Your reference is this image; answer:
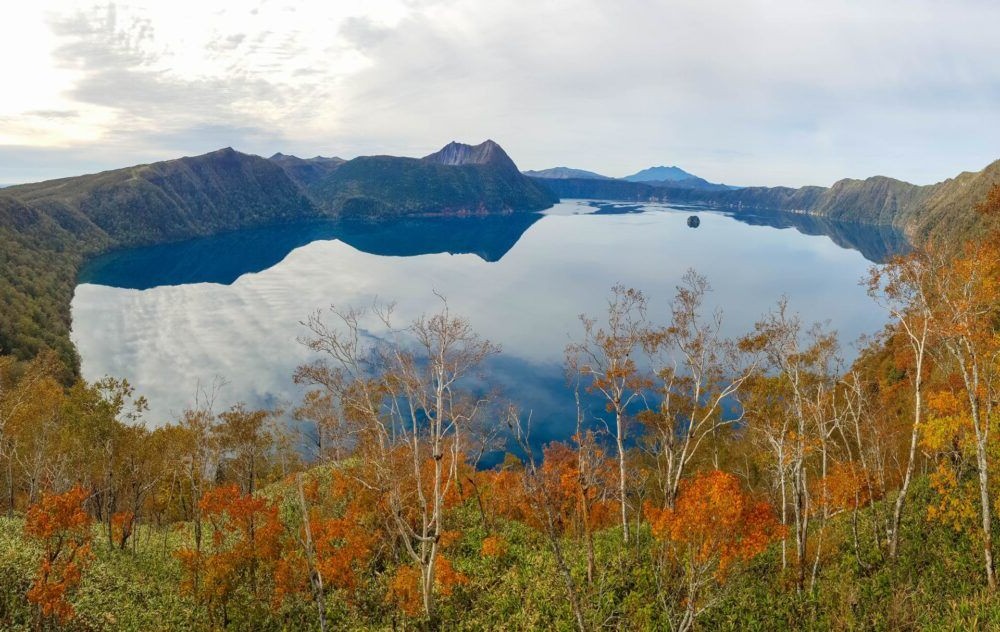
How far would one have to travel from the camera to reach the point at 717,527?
25.9m

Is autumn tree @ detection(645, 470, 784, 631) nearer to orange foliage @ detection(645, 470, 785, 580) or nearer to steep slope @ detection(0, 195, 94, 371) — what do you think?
orange foliage @ detection(645, 470, 785, 580)

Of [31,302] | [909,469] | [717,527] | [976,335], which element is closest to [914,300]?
[976,335]

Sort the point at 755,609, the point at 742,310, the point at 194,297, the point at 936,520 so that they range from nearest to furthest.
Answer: the point at 755,609
the point at 936,520
the point at 742,310
the point at 194,297

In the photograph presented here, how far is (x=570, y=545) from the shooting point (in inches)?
1518

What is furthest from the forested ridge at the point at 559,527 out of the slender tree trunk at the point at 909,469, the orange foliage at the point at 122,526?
the orange foliage at the point at 122,526

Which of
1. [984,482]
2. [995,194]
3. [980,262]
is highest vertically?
[995,194]

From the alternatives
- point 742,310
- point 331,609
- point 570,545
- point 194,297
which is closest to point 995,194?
point 570,545

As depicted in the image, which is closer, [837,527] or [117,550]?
[837,527]

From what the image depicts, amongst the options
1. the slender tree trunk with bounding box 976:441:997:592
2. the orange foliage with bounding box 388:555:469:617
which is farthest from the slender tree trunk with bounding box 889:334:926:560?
the orange foliage with bounding box 388:555:469:617

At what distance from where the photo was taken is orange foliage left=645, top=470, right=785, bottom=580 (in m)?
26.4

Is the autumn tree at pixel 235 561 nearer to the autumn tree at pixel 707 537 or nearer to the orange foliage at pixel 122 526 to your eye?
the orange foliage at pixel 122 526

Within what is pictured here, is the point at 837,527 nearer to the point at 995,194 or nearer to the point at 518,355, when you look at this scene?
the point at 995,194

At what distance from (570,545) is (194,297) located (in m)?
183

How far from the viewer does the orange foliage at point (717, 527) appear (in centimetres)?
2636
